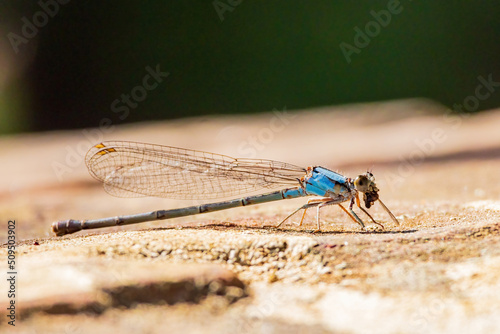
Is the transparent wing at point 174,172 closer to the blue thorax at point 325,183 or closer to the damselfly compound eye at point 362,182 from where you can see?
the blue thorax at point 325,183

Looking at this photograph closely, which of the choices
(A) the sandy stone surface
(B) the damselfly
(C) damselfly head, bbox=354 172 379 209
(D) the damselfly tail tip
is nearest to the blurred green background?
(A) the sandy stone surface

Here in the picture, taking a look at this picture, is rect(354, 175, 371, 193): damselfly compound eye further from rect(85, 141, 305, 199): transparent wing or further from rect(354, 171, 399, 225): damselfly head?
rect(85, 141, 305, 199): transparent wing

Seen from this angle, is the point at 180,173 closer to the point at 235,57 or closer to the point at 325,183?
the point at 325,183

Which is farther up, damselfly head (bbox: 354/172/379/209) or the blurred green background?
the blurred green background

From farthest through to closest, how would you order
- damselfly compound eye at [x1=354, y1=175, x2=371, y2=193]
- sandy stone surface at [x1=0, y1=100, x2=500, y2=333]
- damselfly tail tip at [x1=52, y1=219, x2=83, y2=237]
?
1. damselfly tail tip at [x1=52, y1=219, x2=83, y2=237]
2. damselfly compound eye at [x1=354, y1=175, x2=371, y2=193]
3. sandy stone surface at [x1=0, y1=100, x2=500, y2=333]

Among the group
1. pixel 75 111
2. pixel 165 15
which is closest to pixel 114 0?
pixel 165 15

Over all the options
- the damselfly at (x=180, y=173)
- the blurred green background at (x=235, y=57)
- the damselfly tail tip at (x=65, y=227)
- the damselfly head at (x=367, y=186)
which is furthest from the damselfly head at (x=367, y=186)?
the blurred green background at (x=235, y=57)
